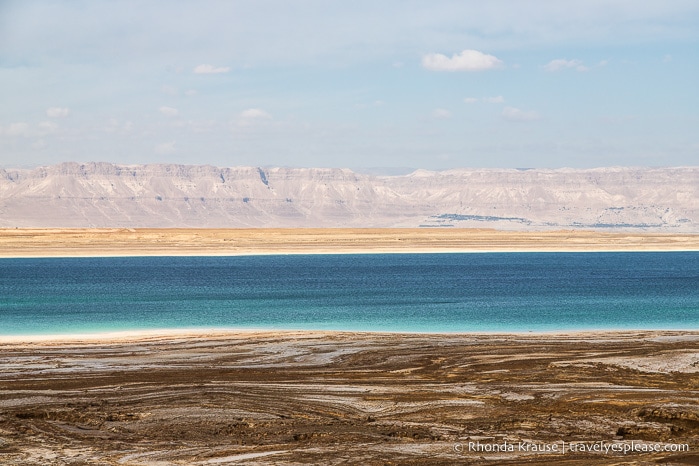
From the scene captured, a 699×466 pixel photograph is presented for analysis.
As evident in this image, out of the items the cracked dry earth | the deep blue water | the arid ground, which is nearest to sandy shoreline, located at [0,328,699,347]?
the arid ground

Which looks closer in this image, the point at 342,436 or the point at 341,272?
the point at 342,436

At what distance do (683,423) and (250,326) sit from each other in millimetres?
21479

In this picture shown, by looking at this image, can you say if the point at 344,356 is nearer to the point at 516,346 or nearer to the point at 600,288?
the point at 516,346

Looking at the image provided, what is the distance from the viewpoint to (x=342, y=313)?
4106 cm

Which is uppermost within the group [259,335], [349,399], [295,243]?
[295,243]

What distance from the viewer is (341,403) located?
1780 cm

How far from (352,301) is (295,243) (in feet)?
232

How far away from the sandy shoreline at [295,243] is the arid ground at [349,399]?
74.9m

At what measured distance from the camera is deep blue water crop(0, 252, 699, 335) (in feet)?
120

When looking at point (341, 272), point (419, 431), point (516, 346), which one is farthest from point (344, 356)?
point (341, 272)

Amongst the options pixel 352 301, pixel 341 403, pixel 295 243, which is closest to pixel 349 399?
pixel 341 403

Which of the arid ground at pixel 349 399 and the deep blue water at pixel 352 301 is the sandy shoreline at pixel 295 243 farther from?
the arid ground at pixel 349 399

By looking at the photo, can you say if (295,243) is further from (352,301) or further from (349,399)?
(349,399)

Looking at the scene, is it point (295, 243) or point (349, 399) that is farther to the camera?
point (295, 243)
